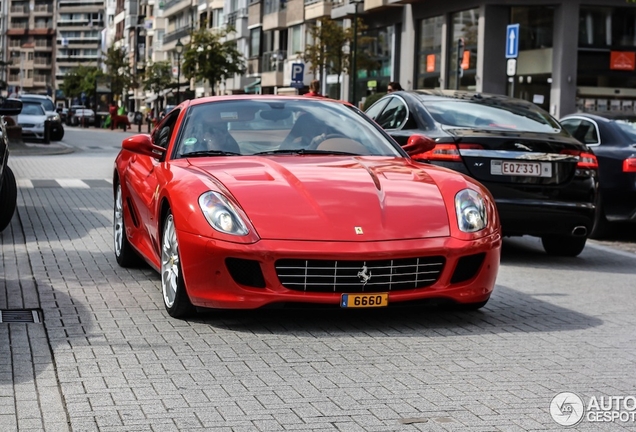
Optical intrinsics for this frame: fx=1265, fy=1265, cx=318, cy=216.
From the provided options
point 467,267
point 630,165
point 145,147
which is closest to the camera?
point 467,267

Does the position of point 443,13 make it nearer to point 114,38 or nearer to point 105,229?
point 105,229

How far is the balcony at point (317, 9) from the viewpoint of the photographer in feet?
198

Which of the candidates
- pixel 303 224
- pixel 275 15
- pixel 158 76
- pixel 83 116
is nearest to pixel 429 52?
pixel 275 15

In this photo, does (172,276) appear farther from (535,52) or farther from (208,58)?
(208,58)

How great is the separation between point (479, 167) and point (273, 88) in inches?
2588

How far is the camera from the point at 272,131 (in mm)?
8289

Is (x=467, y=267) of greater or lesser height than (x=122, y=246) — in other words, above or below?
above

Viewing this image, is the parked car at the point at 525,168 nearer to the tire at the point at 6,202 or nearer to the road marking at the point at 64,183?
the tire at the point at 6,202

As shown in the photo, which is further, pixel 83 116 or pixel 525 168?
pixel 83 116

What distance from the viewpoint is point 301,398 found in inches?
212

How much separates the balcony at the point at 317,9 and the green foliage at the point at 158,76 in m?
39.5

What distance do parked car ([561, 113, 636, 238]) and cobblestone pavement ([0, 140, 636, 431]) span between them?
3865mm

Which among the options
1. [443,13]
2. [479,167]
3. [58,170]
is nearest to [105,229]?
[479,167]

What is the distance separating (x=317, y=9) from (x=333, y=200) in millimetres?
55221
